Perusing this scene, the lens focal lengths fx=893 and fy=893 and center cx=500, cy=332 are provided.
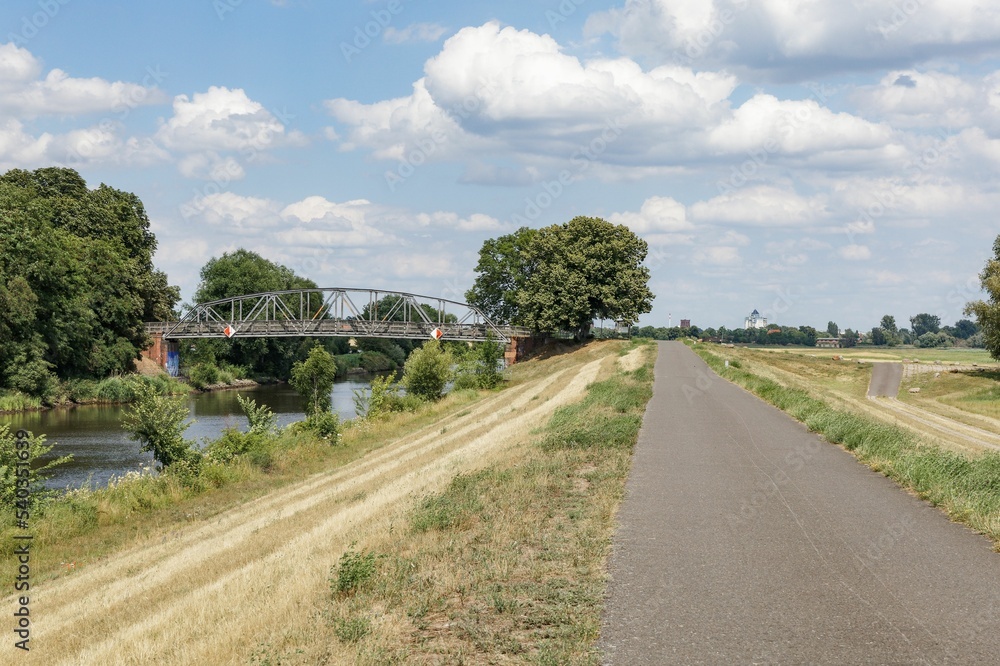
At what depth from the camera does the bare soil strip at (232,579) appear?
1101 cm

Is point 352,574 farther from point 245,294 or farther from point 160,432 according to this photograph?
point 245,294

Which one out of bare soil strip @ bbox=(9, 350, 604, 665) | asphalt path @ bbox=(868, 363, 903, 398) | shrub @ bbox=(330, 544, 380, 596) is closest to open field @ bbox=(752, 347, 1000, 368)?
asphalt path @ bbox=(868, 363, 903, 398)

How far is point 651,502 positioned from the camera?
51.4 feet

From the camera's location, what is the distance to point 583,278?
301ft

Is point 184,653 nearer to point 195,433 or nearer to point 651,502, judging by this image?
point 651,502

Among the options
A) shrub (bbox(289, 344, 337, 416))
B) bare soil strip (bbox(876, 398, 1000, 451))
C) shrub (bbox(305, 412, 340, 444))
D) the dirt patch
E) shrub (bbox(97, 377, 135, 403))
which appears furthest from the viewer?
shrub (bbox(97, 377, 135, 403))

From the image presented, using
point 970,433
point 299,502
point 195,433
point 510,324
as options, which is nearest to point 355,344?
point 510,324

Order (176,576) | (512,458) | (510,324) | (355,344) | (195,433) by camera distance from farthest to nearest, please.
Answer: (355,344) → (510,324) → (195,433) → (512,458) → (176,576)

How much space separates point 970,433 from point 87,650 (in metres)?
48.9

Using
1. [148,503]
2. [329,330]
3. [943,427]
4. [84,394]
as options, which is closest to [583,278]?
[329,330]

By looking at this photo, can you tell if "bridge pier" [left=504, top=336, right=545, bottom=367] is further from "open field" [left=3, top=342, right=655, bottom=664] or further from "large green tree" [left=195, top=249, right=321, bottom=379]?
"open field" [left=3, top=342, right=655, bottom=664]

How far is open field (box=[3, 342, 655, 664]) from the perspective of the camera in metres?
9.50

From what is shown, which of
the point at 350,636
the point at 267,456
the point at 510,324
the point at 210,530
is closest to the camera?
the point at 350,636

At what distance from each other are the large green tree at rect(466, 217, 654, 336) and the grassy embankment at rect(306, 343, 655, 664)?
240 feet
